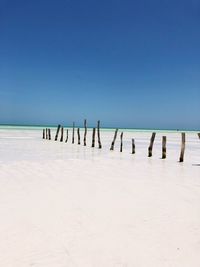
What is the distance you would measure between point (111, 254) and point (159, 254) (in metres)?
0.54

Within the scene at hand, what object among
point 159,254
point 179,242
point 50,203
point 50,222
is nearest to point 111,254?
point 159,254

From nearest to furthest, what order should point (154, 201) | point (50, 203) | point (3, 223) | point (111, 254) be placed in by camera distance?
point (111, 254) → point (3, 223) → point (50, 203) → point (154, 201)

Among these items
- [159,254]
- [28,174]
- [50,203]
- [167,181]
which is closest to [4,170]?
[28,174]

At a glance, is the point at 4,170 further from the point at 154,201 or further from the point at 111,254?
the point at 111,254

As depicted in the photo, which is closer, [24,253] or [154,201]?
[24,253]

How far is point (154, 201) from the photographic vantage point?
593 centimetres

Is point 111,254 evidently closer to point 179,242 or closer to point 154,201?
point 179,242

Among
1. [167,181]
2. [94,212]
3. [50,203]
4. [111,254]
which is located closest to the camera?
[111,254]

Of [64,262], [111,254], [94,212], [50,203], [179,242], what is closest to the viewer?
[64,262]

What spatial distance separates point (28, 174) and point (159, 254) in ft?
19.4

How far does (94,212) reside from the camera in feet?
16.6

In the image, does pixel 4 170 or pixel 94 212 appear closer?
pixel 94 212

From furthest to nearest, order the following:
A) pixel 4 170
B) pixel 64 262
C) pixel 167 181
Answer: pixel 4 170
pixel 167 181
pixel 64 262

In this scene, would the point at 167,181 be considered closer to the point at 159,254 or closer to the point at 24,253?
the point at 159,254
